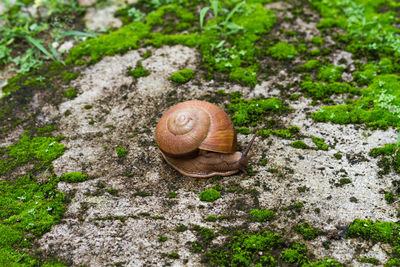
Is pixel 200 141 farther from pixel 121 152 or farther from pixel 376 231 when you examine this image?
pixel 376 231

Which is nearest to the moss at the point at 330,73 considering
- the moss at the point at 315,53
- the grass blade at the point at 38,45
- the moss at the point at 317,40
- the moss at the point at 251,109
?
the moss at the point at 315,53

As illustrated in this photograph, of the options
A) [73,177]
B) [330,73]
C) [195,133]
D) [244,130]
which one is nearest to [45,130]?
[73,177]

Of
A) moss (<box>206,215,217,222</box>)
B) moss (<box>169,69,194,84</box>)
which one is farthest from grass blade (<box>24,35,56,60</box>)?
moss (<box>206,215,217,222</box>)

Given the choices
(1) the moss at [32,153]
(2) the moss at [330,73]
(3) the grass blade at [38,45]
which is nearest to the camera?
(1) the moss at [32,153]

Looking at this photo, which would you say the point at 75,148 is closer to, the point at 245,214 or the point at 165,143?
the point at 165,143

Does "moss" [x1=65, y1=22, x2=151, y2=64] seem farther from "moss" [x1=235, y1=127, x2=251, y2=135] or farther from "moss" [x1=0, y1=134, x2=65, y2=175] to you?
"moss" [x1=235, y1=127, x2=251, y2=135]

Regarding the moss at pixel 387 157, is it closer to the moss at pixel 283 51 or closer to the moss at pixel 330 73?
the moss at pixel 330 73
